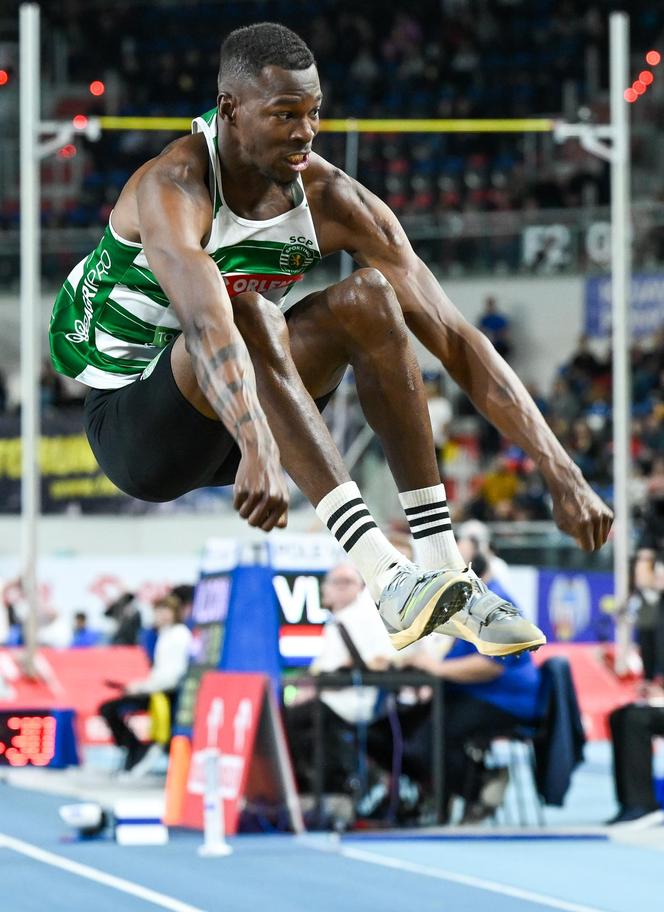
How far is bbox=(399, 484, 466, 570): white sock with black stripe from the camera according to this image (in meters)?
3.97

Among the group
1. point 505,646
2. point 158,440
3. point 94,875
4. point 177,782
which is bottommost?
point 94,875

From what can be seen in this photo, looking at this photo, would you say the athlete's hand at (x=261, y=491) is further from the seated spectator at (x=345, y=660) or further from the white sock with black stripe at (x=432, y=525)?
the seated spectator at (x=345, y=660)

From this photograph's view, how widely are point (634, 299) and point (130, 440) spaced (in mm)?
13973

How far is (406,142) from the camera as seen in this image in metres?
19.6

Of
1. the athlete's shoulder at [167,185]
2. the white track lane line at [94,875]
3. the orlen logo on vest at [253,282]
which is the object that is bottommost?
the white track lane line at [94,875]

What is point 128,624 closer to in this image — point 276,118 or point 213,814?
point 213,814

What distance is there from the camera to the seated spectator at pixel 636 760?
7.90 m

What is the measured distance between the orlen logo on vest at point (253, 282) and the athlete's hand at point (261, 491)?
84 cm

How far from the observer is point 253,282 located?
388 centimetres

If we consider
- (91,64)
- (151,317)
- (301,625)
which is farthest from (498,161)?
(151,317)

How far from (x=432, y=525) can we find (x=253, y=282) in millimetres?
722

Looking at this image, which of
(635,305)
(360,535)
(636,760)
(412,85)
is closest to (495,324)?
(635,305)

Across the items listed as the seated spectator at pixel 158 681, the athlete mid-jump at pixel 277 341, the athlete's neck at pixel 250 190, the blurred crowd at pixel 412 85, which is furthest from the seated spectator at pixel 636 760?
the blurred crowd at pixel 412 85

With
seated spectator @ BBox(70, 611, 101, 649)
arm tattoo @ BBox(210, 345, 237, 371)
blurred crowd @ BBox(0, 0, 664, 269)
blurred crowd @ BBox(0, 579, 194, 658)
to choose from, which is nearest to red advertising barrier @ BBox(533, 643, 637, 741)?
blurred crowd @ BBox(0, 579, 194, 658)
